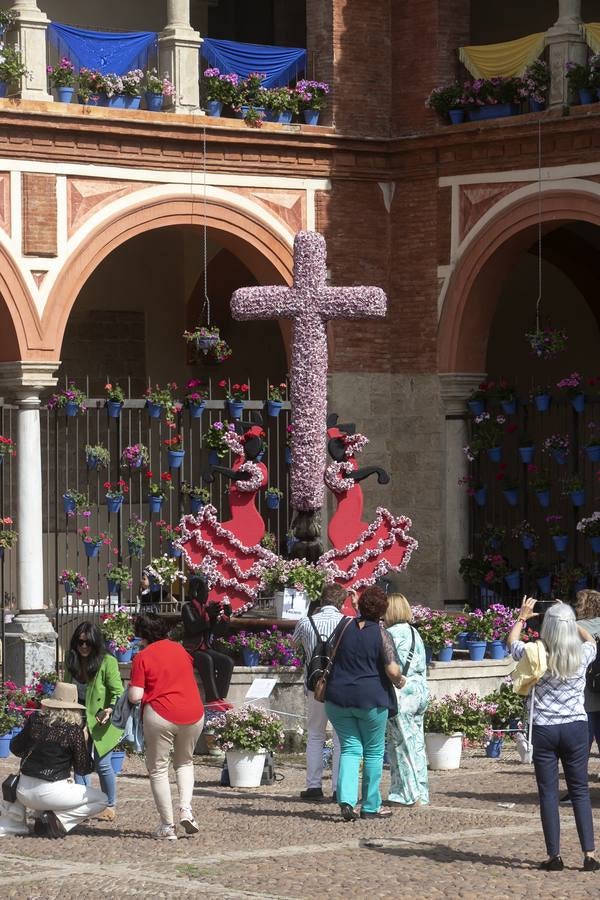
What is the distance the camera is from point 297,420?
16125 mm

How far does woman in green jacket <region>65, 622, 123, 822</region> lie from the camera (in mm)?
11641

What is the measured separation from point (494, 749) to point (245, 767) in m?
2.12

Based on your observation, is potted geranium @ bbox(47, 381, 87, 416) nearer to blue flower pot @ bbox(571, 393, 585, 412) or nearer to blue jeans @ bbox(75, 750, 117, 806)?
blue flower pot @ bbox(571, 393, 585, 412)

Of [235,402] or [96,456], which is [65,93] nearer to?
[235,402]

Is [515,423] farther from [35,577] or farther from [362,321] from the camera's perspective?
[35,577]

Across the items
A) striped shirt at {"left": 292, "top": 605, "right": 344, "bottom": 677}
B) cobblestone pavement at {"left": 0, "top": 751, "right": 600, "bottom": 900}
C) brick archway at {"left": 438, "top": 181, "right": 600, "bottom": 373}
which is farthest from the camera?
brick archway at {"left": 438, "top": 181, "right": 600, "bottom": 373}

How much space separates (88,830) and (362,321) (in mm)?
9676

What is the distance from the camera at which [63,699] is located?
11250mm

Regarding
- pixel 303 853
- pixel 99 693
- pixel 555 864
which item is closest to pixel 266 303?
pixel 99 693

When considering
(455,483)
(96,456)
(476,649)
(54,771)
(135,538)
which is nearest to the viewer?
(54,771)

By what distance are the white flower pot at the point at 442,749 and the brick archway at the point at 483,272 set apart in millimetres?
6956

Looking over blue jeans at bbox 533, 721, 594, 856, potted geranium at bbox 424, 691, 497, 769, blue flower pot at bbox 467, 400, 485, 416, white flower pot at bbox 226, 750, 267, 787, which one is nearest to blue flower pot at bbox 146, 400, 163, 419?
blue flower pot at bbox 467, 400, 485, 416

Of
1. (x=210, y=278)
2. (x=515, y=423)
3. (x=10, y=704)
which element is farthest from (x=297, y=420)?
(x=210, y=278)

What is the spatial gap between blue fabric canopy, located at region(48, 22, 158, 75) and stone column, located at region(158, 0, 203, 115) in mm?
198
